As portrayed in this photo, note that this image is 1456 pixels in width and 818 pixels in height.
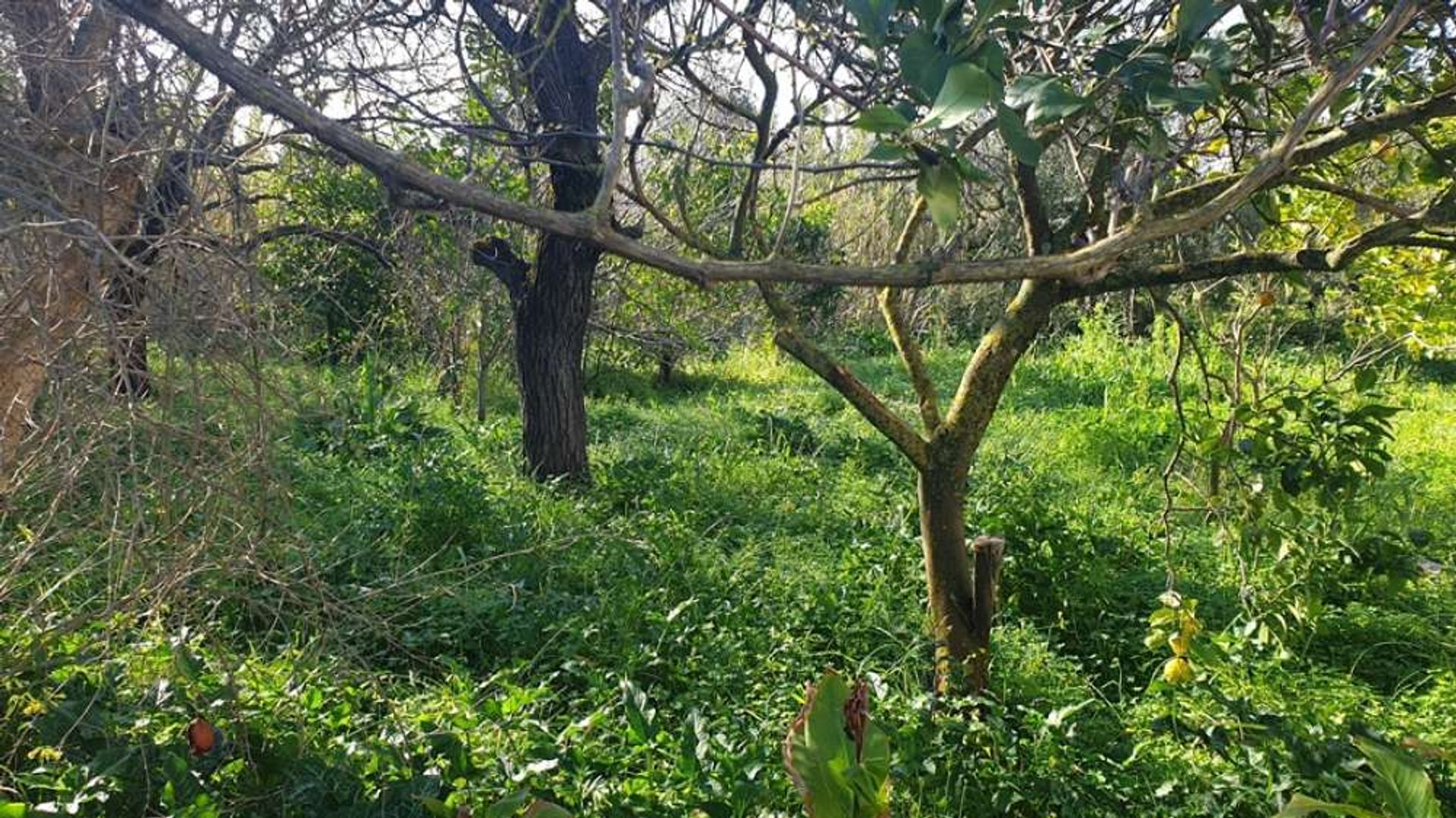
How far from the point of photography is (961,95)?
100 centimetres

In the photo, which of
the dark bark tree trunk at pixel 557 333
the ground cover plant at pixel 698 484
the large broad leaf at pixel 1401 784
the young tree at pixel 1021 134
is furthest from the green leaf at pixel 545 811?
the dark bark tree trunk at pixel 557 333

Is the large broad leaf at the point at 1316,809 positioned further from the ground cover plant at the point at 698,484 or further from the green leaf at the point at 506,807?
the green leaf at the point at 506,807

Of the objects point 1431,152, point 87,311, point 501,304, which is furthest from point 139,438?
point 501,304

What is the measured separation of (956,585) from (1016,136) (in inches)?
72.3

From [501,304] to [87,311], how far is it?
5386mm

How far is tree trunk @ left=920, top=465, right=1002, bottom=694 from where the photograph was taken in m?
2.58

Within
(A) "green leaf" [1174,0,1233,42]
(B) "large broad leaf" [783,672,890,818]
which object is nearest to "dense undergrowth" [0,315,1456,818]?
(B) "large broad leaf" [783,672,890,818]

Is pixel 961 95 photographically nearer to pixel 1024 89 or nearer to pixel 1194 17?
pixel 1024 89

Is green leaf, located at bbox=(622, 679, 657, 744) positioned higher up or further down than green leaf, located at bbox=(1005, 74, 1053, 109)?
further down

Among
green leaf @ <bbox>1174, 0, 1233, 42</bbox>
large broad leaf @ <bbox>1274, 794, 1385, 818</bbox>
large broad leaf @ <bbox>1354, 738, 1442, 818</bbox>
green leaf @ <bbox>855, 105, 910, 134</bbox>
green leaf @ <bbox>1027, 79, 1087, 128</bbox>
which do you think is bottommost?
large broad leaf @ <bbox>1274, 794, 1385, 818</bbox>

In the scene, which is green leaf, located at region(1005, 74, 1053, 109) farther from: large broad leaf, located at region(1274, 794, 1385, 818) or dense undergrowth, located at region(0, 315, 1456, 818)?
dense undergrowth, located at region(0, 315, 1456, 818)

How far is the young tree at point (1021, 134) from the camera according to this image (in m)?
1.15

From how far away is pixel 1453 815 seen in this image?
206 cm

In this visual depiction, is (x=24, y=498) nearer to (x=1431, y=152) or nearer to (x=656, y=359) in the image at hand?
(x=1431, y=152)
